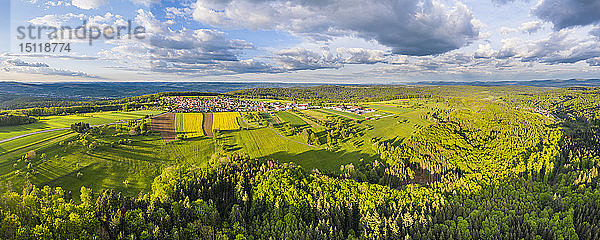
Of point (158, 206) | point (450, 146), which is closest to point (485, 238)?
point (158, 206)

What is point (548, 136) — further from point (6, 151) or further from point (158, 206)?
point (6, 151)

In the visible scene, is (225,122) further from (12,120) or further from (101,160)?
(12,120)

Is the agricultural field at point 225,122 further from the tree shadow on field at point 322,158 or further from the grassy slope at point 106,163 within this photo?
the tree shadow on field at point 322,158

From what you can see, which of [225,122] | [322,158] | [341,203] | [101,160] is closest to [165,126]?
[225,122]

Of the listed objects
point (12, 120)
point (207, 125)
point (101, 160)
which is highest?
point (12, 120)

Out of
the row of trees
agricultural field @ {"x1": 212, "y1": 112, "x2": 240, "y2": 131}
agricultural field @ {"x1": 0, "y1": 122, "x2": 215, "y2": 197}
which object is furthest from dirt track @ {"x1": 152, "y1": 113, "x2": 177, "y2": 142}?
the row of trees

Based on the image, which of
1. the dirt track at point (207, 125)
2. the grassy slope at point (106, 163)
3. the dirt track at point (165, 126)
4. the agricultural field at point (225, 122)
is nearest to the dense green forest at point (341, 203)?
the grassy slope at point (106, 163)
